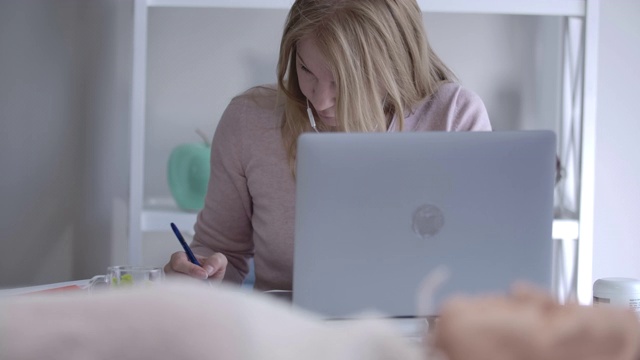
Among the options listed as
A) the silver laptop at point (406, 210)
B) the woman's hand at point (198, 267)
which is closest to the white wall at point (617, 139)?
the woman's hand at point (198, 267)

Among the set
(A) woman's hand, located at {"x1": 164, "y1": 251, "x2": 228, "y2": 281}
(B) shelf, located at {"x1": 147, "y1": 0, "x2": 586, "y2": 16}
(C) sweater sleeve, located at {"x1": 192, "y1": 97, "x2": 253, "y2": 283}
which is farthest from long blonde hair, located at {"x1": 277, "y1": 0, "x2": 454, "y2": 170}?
(B) shelf, located at {"x1": 147, "y1": 0, "x2": 586, "y2": 16}

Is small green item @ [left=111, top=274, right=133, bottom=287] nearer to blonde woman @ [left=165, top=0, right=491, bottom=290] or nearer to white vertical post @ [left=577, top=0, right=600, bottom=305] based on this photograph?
blonde woman @ [left=165, top=0, right=491, bottom=290]

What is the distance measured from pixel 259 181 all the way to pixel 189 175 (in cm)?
92

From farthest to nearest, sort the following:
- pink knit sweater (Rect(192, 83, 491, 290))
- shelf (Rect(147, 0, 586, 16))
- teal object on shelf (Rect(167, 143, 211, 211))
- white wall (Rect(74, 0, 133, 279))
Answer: white wall (Rect(74, 0, 133, 279)) → teal object on shelf (Rect(167, 143, 211, 211)) → shelf (Rect(147, 0, 586, 16)) → pink knit sweater (Rect(192, 83, 491, 290))

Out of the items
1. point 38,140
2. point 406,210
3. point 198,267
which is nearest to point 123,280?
point 198,267

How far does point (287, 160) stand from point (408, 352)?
60.0 inches

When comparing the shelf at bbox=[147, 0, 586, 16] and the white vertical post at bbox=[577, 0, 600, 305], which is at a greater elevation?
the shelf at bbox=[147, 0, 586, 16]

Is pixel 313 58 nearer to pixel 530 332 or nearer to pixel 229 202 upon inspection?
pixel 229 202

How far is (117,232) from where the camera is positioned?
10.1 feet

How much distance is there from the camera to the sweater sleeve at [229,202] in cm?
197

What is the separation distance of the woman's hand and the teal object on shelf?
3.98ft

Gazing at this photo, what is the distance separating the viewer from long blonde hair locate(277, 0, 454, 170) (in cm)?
171

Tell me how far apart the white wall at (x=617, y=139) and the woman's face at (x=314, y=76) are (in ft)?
5.70

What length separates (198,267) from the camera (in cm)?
146
